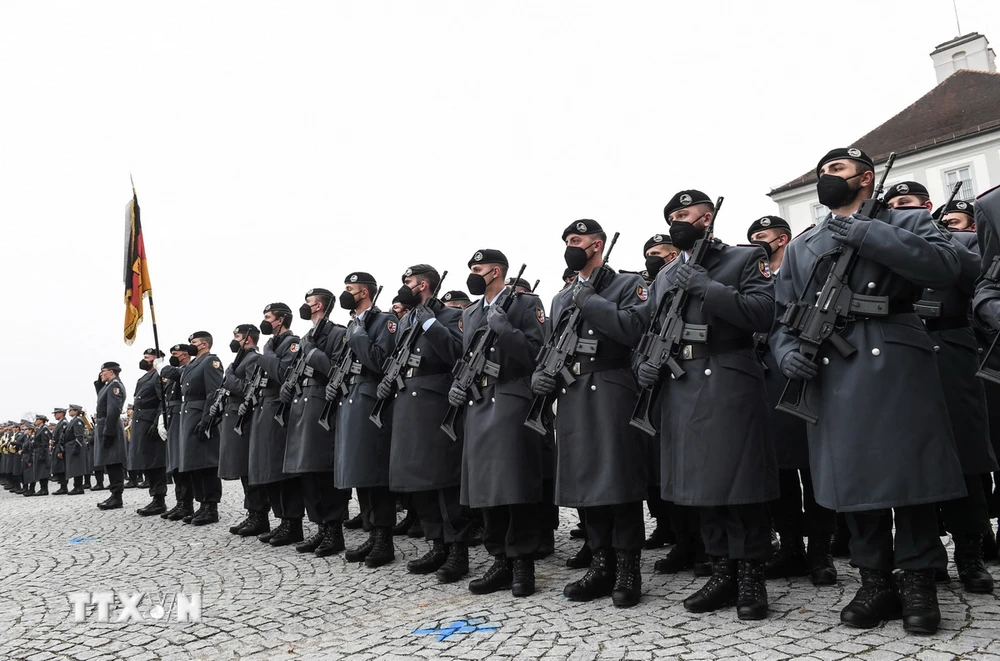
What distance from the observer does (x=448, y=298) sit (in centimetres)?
985

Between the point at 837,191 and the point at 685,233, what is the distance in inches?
37.3

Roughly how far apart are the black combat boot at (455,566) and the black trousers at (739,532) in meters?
2.26

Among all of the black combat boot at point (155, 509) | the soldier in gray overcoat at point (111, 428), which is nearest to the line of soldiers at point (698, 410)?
the black combat boot at point (155, 509)

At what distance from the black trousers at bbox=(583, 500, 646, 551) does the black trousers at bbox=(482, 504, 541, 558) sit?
52cm

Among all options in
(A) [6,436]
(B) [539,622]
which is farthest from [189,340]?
(A) [6,436]

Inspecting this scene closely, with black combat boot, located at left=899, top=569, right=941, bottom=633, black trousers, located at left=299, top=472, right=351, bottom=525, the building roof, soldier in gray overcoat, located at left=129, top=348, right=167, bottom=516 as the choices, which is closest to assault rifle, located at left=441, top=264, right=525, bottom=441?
black trousers, located at left=299, top=472, right=351, bottom=525

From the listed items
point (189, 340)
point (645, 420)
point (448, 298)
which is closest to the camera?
point (645, 420)

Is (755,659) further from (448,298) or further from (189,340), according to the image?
(189,340)

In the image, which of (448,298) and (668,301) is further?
(448,298)

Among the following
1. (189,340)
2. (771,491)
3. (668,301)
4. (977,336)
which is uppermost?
(189,340)

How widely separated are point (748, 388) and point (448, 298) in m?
5.65

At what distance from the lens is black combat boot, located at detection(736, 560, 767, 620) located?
4344 millimetres

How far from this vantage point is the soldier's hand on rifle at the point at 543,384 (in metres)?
5.31

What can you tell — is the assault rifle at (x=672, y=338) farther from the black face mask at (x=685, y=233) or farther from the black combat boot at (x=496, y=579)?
the black combat boot at (x=496, y=579)
